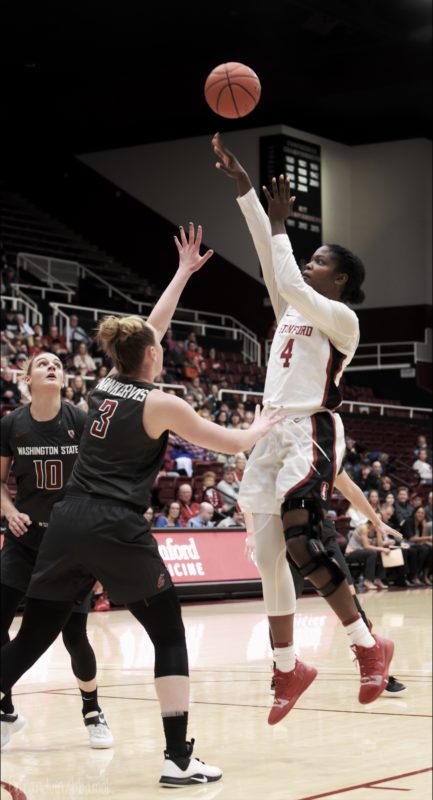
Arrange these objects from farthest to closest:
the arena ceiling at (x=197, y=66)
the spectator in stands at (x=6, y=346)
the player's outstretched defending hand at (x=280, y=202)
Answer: the arena ceiling at (x=197, y=66)
the spectator in stands at (x=6, y=346)
the player's outstretched defending hand at (x=280, y=202)

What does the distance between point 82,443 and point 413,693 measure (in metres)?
3.94

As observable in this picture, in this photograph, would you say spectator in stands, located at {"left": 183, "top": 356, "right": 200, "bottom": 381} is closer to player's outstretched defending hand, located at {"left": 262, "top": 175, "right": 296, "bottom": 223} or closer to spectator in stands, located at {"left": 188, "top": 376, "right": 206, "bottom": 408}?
spectator in stands, located at {"left": 188, "top": 376, "right": 206, "bottom": 408}

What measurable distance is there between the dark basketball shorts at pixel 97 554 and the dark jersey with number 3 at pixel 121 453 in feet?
0.20

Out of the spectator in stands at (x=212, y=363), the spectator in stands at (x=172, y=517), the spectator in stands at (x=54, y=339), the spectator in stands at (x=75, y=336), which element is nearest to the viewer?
the spectator in stands at (x=172, y=517)

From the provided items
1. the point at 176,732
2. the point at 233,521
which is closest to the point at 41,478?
the point at 176,732

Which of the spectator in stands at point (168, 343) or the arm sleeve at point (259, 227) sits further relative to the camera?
the spectator in stands at point (168, 343)

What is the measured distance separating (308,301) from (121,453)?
1.05 m

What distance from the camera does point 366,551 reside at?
17.8 metres

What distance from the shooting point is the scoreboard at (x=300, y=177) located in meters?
27.3

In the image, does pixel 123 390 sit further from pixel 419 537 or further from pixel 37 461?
pixel 419 537

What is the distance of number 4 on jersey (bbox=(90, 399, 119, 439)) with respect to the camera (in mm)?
4945

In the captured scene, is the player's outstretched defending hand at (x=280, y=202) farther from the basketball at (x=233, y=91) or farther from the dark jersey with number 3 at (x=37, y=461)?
the dark jersey with number 3 at (x=37, y=461)

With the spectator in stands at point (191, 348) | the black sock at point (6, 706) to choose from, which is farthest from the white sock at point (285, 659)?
the spectator in stands at point (191, 348)

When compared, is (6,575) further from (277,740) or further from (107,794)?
(277,740)
